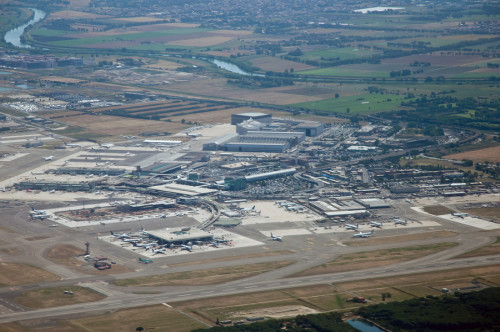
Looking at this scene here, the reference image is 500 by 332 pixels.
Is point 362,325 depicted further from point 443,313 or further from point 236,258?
point 236,258

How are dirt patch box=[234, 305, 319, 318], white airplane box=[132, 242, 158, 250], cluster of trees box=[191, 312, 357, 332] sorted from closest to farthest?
cluster of trees box=[191, 312, 357, 332], dirt patch box=[234, 305, 319, 318], white airplane box=[132, 242, 158, 250]

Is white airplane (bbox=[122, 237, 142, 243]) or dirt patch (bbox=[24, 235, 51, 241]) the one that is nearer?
white airplane (bbox=[122, 237, 142, 243])

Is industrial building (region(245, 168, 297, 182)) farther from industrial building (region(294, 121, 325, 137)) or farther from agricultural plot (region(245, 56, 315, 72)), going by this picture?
agricultural plot (region(245, 56, 315, 72))

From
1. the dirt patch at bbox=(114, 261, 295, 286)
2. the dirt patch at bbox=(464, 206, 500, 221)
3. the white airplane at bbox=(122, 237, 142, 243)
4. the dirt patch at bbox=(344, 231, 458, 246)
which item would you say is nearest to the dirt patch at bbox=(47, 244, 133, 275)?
the dirt patch at bbox=(114, 261, 295, 286)

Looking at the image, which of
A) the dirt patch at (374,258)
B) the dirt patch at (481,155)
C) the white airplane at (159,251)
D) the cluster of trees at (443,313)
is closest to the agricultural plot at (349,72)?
the dirt patch at (481,155)

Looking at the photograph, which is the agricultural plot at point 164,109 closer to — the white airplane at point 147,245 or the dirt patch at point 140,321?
the white airplane at point 147,245

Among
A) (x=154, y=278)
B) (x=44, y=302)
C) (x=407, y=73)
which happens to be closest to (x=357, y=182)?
(x=154, y=278)

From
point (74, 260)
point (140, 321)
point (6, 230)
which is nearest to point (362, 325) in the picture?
point (140, 321)

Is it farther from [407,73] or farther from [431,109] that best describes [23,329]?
[407,73]
